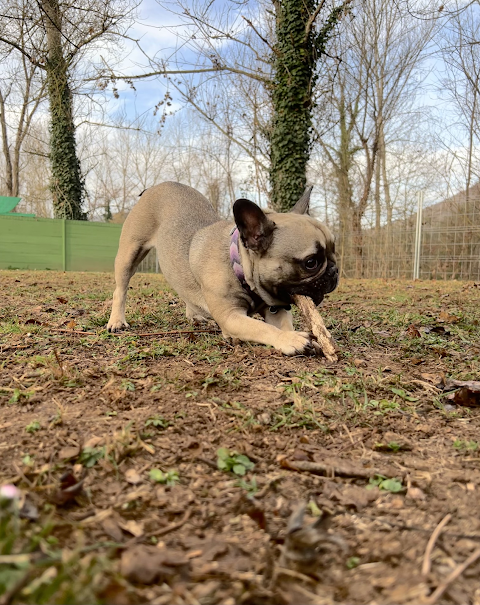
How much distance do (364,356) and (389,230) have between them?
14.2m

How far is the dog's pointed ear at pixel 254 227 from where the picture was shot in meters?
3.22

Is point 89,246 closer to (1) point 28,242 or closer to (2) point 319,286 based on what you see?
(1) point 28,242

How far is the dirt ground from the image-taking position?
38.9 inches

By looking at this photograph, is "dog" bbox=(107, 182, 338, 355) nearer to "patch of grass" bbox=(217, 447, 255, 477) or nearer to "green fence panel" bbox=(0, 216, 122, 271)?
"patch of grass" bbox=(217, 447, 255, 477)

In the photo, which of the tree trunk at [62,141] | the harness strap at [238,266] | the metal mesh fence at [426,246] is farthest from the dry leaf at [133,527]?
the tree trunk at [62,141]

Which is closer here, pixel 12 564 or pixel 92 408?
pixel 12 564

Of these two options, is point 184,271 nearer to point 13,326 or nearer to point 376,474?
point 13,326

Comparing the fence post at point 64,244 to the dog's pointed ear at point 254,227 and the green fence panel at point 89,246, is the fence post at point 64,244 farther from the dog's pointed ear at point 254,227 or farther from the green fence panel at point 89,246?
the dog's pointed ear at point 254,227

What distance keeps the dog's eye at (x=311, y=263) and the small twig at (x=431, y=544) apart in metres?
2.14

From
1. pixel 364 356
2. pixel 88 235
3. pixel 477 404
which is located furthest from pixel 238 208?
pixel 88 235

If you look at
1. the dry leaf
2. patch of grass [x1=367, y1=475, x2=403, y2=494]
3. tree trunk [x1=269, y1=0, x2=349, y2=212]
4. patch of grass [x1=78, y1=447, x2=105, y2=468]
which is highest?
tree trunk [x1=269, y1=0, x2=349, y2=212]

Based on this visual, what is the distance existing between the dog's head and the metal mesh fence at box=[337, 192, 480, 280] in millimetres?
12386

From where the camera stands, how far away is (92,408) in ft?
6.72

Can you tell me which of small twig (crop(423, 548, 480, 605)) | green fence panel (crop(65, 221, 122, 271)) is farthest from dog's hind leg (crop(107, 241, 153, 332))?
green fence panel (crop(65, 221, 122, 271))
